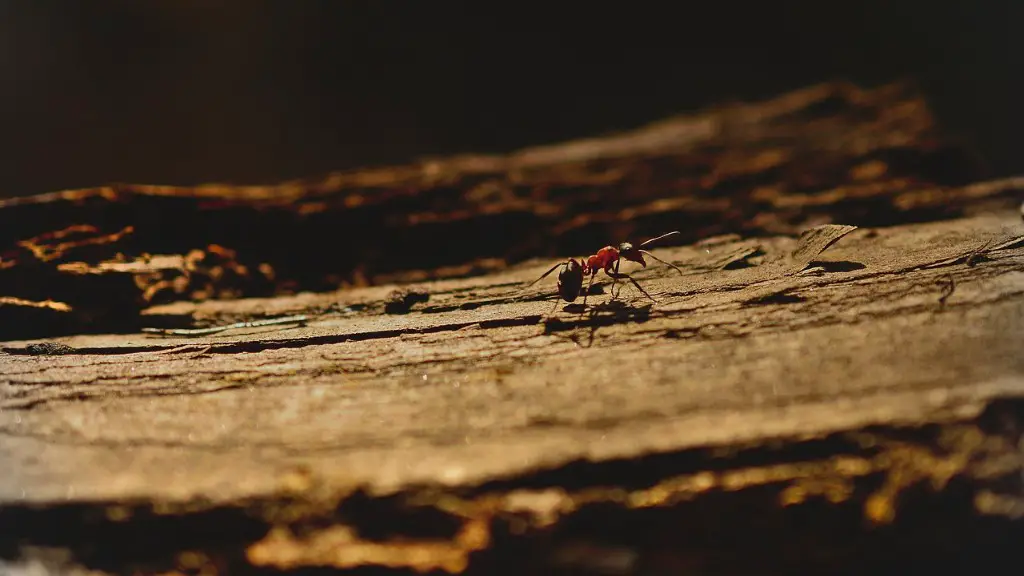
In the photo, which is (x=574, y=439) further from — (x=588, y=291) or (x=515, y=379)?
(x=588, y=291)

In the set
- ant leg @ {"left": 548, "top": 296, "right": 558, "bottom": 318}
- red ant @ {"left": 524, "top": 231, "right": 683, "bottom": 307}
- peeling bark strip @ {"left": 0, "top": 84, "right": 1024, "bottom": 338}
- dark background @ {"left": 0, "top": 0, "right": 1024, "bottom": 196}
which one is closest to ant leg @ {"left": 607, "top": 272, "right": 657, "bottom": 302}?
red ant @ {"left": 524, "top": 231, "right": 683, "bottom": 307}

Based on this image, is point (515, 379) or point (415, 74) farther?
point (415, 74)

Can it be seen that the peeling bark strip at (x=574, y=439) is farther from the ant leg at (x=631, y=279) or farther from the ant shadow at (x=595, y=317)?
the ant leg at (x=631, y=279)

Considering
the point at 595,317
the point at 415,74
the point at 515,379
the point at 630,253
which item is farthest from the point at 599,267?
the point at 415,74

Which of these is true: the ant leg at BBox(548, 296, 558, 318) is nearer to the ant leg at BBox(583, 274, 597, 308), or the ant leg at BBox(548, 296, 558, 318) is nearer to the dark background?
the ant leg at BBox(583, 274, 597, 308)

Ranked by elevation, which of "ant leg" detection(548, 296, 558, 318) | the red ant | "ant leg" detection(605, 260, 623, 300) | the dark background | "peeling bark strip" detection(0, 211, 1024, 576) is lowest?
"peeling bark strip" detection(0, 211, 1024, 576)
